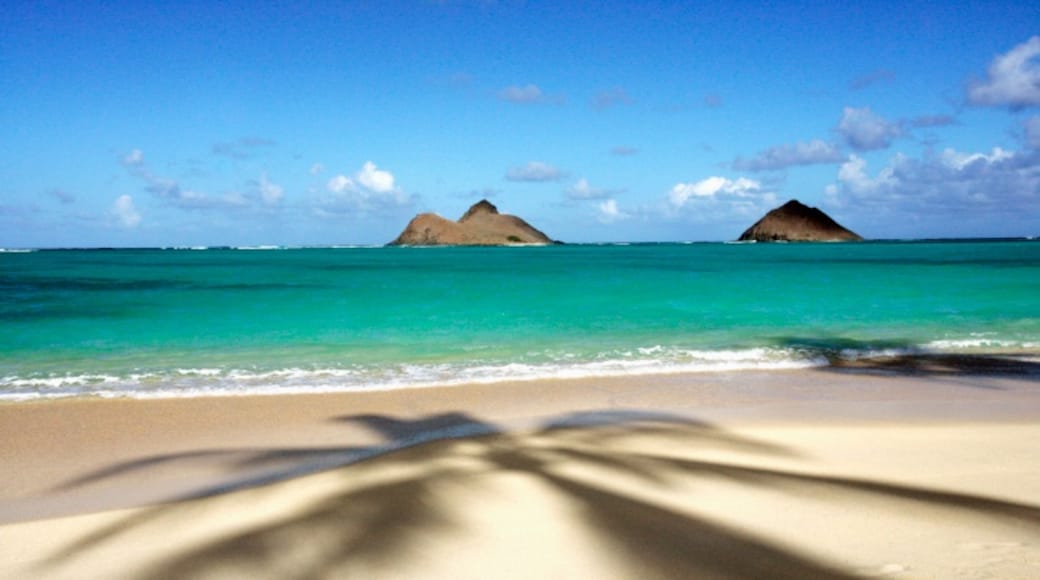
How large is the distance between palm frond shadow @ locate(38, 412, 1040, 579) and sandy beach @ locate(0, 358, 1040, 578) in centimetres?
2

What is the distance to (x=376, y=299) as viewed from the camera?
2700 cm

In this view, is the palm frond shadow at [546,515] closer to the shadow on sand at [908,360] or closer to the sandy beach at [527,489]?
the sandy beach at [527,489]

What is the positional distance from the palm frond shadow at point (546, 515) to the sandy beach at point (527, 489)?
2 cm

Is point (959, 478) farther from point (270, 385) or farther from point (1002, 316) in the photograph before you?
point (1002, 316)

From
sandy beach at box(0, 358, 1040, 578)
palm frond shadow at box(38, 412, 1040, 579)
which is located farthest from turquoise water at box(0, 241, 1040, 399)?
palm frond shadow at box(38, 412, 1040, 579)

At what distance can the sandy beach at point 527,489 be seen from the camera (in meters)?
3.39

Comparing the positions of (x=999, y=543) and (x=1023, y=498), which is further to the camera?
(x=1023, y=498)

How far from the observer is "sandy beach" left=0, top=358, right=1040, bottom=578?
11.1 ft

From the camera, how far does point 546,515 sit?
155 inches

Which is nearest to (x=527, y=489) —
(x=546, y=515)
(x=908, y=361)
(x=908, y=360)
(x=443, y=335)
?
(x=546, y=515)

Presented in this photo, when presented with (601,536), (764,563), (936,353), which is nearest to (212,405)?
(601,536)

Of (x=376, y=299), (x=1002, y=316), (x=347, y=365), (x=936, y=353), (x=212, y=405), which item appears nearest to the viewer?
(x=212, y=405)

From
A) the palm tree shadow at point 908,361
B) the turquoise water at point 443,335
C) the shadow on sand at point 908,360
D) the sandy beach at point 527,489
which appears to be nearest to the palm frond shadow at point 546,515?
the sandy beach at point 527,489

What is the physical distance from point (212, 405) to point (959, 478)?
25.1ft
